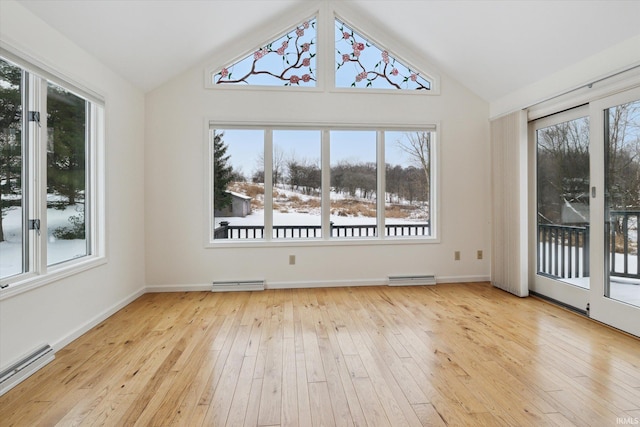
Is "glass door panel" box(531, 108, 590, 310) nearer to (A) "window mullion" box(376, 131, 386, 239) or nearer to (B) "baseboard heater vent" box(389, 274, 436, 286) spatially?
(B) "baseboard heater vent" box(389, 274, 436, 286)

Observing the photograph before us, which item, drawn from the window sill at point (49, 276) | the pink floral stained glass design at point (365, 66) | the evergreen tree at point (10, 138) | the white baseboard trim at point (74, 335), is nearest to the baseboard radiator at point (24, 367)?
the white baseboard trim at point (74, 335)

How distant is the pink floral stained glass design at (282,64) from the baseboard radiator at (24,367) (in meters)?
3.35

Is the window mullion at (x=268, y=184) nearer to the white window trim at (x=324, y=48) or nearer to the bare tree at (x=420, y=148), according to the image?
the white window trim at (x=324, y=48)

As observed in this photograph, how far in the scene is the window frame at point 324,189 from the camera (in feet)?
14.0

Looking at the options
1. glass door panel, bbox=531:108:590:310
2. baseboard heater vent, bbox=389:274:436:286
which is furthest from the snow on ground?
glass door panel, bbox=531:108:590:310

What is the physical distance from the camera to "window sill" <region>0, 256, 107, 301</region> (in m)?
2.18

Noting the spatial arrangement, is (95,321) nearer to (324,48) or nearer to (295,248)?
(295,248)

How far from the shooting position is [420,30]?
13.2ft

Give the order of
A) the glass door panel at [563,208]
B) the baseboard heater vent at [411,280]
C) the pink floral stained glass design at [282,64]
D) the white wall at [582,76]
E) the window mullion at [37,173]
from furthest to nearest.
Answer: the baseboard heater vent at [411,280] → the pink floral stained glass design at [282,64] → the glass door panel at [563,208] → the white wall at [582,76] → the window mullion at [37,173]

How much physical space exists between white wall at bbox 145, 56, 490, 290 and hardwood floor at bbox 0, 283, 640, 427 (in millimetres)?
879

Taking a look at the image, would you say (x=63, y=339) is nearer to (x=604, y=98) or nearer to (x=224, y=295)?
(x=224, y=295)

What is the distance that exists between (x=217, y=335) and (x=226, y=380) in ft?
2.58

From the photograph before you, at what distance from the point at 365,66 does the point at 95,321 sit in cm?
421

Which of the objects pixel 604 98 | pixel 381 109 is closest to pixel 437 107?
pixel 381 109
